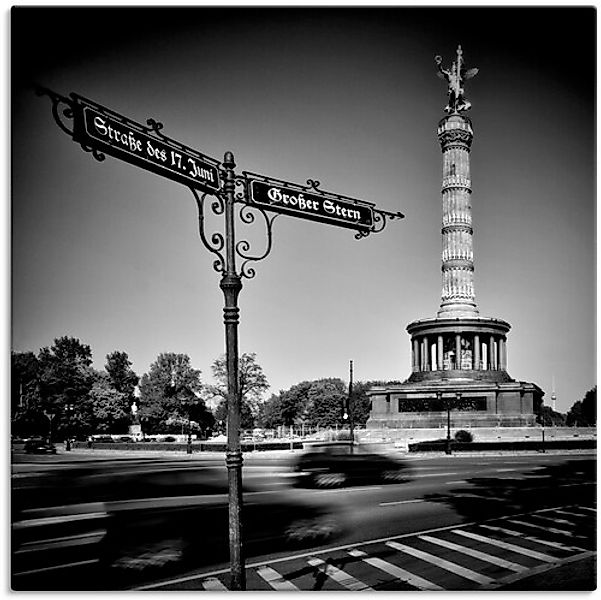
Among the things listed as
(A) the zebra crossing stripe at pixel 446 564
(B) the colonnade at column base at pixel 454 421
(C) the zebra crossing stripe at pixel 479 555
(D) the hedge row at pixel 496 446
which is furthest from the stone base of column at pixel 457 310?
(A) the zebra crossing stripe at pixel 446 564

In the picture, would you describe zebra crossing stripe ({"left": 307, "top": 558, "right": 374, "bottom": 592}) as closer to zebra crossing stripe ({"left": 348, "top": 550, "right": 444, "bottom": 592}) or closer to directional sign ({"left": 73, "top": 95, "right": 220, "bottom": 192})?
zebra crossing stripe ({"left": 348, "top": 550, "right": 444, "bottom": 592})

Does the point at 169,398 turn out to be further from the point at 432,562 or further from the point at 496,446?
the point at 432,562

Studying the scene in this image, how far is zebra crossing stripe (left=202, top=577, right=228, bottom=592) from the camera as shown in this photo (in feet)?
25.4

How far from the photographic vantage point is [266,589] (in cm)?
764

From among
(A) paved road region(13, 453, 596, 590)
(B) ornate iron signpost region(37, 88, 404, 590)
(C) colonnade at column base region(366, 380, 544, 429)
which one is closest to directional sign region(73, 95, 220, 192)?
(B) ornate iron signpost region(37, 88, 404, 590)

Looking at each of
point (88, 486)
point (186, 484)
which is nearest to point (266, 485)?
point (186, 484)

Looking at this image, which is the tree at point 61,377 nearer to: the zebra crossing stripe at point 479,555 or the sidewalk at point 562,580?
the zebra crossing stripe at point 479,555

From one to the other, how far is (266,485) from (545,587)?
1097cm

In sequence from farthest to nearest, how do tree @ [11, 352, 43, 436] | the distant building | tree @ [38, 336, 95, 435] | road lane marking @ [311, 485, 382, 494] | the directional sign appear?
the distant building
road lane marking @ [311, 485, 382, 494]
tree @ [38, 336, 95, 435]
tree @ [11, 352, 43, 436]
the directional sign

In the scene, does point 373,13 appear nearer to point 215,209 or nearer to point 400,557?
point 215,209

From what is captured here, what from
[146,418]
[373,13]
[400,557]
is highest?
[373,13]

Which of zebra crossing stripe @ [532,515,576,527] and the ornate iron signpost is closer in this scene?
the ornate iron signpost

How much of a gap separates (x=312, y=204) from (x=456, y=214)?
5159cm

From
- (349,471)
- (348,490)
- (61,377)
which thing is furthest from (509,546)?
(349,471)
